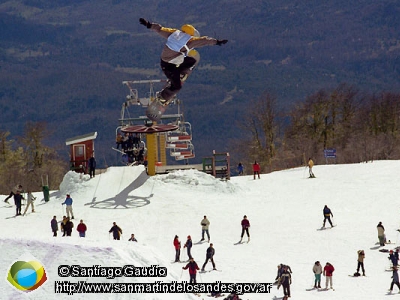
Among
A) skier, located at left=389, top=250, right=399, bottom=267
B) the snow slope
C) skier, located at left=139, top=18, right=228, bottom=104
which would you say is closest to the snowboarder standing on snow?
the snow slope

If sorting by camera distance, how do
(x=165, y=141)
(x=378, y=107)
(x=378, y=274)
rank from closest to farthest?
(x=378, y=274) < (x=165, y=141) < (x=378, y=107)

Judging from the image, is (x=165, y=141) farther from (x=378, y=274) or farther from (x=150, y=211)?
(x=378, y=274)

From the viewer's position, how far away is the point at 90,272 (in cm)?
2886

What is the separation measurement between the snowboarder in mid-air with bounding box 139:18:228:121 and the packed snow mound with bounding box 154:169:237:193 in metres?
4.07

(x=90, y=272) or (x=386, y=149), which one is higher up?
(x=386, y=149)

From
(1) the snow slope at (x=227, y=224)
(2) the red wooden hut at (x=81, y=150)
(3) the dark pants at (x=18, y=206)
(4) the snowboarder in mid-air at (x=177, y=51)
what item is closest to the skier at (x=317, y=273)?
(1) the snow slope at (x=227, y=224)

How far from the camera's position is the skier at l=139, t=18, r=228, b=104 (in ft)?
167

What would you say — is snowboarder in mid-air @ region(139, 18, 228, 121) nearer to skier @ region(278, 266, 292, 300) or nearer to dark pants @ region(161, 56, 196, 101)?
dark pants @ region(161, 56, 196, 101)

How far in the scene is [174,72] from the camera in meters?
53.2

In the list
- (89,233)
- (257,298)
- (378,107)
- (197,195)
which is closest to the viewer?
(257,298)

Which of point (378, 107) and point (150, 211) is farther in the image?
point (378, 107)

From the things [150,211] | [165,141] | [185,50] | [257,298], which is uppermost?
[185,50]

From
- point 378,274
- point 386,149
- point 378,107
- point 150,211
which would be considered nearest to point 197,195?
point 150,211

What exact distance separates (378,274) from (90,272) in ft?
41.1
